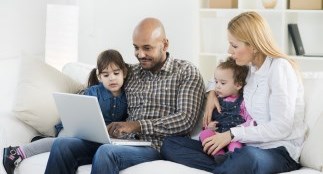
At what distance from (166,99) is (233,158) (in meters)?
0.62

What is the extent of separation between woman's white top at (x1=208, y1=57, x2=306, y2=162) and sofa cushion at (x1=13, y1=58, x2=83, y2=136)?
1067 millimetres

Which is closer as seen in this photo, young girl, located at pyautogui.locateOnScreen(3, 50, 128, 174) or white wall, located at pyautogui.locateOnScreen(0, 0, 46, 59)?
young girl, located at pyautogui.locateOnScreen(3, 50, 128, 174)

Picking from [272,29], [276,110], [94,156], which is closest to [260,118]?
[276,110]

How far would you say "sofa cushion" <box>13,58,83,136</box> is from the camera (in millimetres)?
3434

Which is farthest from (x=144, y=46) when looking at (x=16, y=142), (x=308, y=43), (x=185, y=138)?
(x=308, y=43)

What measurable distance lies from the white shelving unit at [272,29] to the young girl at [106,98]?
7.21 feet

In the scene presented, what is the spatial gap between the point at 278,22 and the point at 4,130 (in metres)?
2.86

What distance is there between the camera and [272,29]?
547cm

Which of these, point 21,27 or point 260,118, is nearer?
point 260,118

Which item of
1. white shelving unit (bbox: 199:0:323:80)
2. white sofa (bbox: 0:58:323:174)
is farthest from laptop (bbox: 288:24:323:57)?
white sofa (bbox: 0:58:323:174)

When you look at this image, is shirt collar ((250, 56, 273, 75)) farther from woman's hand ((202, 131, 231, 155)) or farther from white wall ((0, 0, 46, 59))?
white wall ((0, 0, 46, 59))

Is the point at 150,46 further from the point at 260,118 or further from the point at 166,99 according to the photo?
the point at 260,118

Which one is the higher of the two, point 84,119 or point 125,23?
point 125,23

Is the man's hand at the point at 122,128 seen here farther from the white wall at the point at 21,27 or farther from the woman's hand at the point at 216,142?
A: the white wall at the point at 21,27
